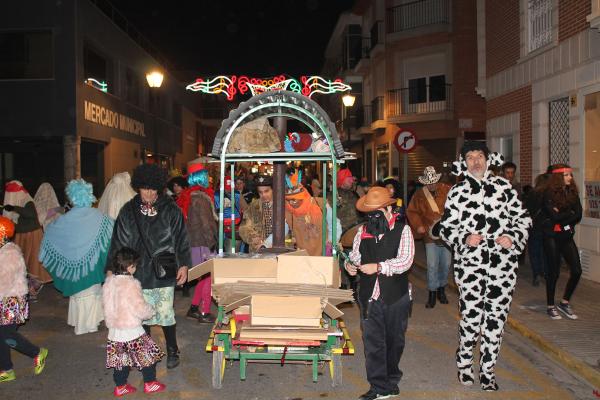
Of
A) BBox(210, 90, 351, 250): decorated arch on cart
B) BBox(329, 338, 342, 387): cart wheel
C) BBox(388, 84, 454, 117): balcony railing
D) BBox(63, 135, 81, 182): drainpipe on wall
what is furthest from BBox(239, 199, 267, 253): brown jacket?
BBox(388, 84, 454, 117): balcony railing

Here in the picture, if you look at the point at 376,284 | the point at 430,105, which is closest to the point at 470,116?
the point at 430,105

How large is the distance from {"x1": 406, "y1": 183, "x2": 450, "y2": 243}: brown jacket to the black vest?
346 centimetres

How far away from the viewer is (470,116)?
80.9ft

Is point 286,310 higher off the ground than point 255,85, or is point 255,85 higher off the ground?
point 255,85

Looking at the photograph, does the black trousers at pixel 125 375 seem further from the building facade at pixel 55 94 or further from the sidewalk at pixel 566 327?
the building facade at pixel 55 94

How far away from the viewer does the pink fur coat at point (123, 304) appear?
508 centimetres

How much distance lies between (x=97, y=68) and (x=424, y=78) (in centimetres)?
1326

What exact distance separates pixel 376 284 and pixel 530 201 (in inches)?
210

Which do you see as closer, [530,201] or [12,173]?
[530,201]

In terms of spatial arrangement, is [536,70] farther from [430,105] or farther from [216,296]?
[430,105]

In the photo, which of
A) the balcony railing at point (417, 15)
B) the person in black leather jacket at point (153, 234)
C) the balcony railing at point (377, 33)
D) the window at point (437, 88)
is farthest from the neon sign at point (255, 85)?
the balcony railing at point (377, 33)

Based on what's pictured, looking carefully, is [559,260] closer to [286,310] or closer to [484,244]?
[484,244]

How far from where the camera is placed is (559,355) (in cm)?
623

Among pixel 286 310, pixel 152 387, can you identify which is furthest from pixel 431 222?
pixel 152 387
